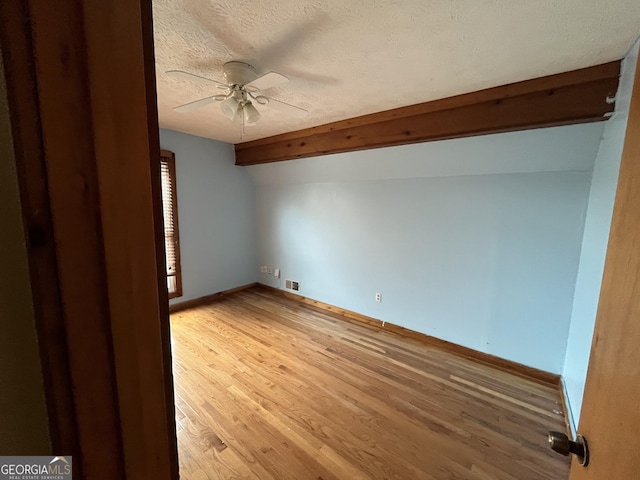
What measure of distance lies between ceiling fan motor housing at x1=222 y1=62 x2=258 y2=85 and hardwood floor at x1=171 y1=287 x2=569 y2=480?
2.31 metres

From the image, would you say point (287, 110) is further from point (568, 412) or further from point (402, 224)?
point (568, 412)

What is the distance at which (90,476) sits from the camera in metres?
0.42

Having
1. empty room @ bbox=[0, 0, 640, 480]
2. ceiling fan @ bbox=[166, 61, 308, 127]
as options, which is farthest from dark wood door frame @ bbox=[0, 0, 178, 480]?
ceiling fan @ bbox=[166, 61, 308, 127]

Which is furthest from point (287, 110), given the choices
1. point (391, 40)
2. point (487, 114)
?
point (487, 114)

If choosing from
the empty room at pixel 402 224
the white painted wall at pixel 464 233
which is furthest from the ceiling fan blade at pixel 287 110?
the white painted wall at pixel 464 233

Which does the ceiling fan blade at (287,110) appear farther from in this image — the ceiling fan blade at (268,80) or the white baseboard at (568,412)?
the white baseboard at (568,412)

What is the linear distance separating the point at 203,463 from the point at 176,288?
8.76ft

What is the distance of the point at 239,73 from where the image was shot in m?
1.75

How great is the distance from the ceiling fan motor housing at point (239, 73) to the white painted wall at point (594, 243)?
7.01 ft

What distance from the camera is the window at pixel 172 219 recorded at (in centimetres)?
356

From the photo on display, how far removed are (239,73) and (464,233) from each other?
2404 millimetres

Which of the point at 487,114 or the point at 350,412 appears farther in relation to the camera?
the point at 487,114

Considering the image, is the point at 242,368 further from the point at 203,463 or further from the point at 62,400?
the point at 62,400

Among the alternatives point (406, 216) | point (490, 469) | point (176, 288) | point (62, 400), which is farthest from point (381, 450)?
point (176, 288)
